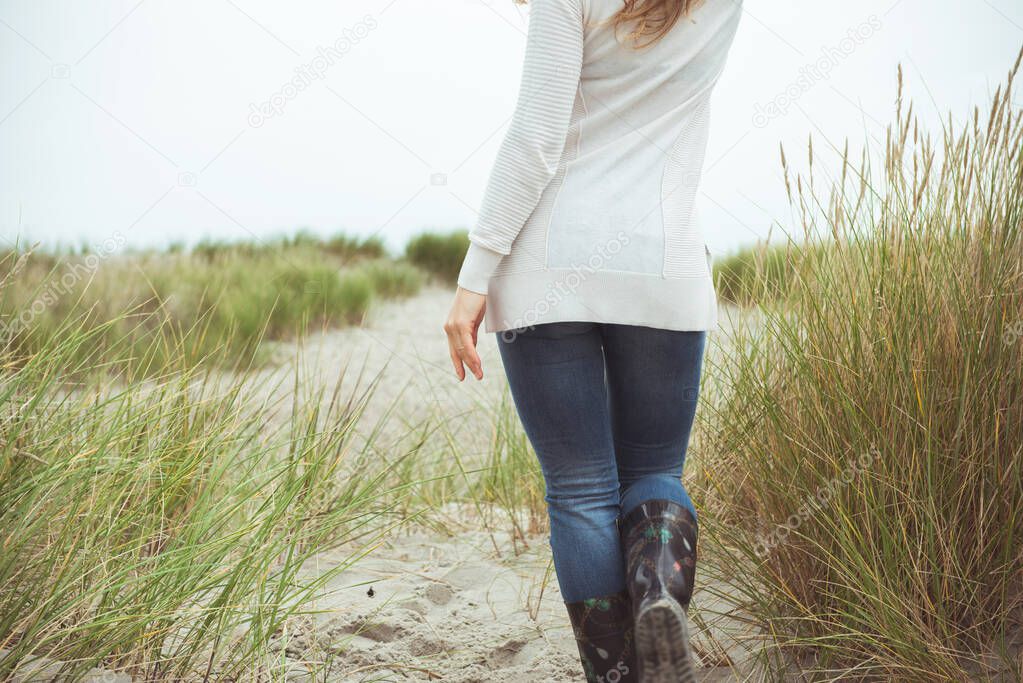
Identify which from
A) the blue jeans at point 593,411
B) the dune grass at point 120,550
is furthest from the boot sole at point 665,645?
the dune grass at point 120,550

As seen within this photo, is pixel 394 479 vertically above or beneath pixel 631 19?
beneath

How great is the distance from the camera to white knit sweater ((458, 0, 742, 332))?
124cm

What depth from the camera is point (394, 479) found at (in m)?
3.33

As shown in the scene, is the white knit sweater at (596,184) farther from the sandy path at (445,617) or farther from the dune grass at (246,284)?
the dune grass at (246,284)

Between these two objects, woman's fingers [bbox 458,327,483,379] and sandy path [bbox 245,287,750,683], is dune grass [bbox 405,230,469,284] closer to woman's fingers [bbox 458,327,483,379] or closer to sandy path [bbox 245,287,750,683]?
sandy path [bbox 245,287,750,683]

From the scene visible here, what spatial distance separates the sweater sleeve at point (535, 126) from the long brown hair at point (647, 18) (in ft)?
0.22

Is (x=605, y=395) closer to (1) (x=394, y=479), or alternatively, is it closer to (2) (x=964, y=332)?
(2) (x=964, y=332)

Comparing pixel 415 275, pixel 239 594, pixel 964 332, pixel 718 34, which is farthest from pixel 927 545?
pixel 415 275

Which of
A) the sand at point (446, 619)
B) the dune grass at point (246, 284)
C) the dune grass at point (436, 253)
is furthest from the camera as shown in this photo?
the dune grass at point (436, 253)

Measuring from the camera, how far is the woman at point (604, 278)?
125 cm

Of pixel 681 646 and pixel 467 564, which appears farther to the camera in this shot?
pixel 467 564

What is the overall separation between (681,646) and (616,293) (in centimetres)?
51

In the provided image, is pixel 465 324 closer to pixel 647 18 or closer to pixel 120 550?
pixel 647 18

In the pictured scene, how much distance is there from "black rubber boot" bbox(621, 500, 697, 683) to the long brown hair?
0.73 m
